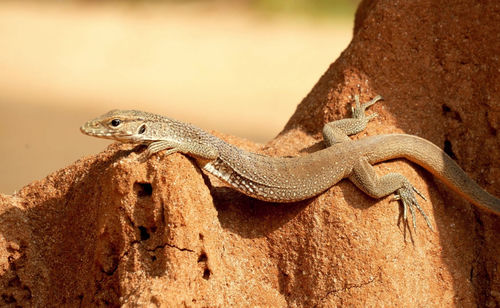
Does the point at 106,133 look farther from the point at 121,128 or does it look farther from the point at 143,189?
the point at 143,189

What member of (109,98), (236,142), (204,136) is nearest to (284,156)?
(236,142)

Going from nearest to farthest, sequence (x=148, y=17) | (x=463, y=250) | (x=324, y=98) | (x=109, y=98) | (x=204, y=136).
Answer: (x=204, y=136) → (x=463, y=250) → (x=324, y=98) → (x=109, y=98) → (x=148, y=17)

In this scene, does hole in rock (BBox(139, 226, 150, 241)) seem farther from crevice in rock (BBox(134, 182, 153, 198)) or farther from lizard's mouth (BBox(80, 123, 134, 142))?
lizard's mouth (BBox(80, 123, 134, 142))

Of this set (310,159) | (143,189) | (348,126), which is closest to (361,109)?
(348,126)

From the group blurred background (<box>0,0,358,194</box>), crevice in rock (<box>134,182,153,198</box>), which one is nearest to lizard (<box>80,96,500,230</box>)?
crevice in rock (<box>134,182,153,198</box>)

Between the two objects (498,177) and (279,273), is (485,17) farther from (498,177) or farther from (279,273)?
(279,273)

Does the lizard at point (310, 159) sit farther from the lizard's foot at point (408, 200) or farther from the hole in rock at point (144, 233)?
the hole in rock at point (144, 233)

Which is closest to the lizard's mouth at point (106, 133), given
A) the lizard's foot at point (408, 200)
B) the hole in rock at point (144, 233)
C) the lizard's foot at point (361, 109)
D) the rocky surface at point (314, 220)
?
the rocky surface at point (314, 220)
